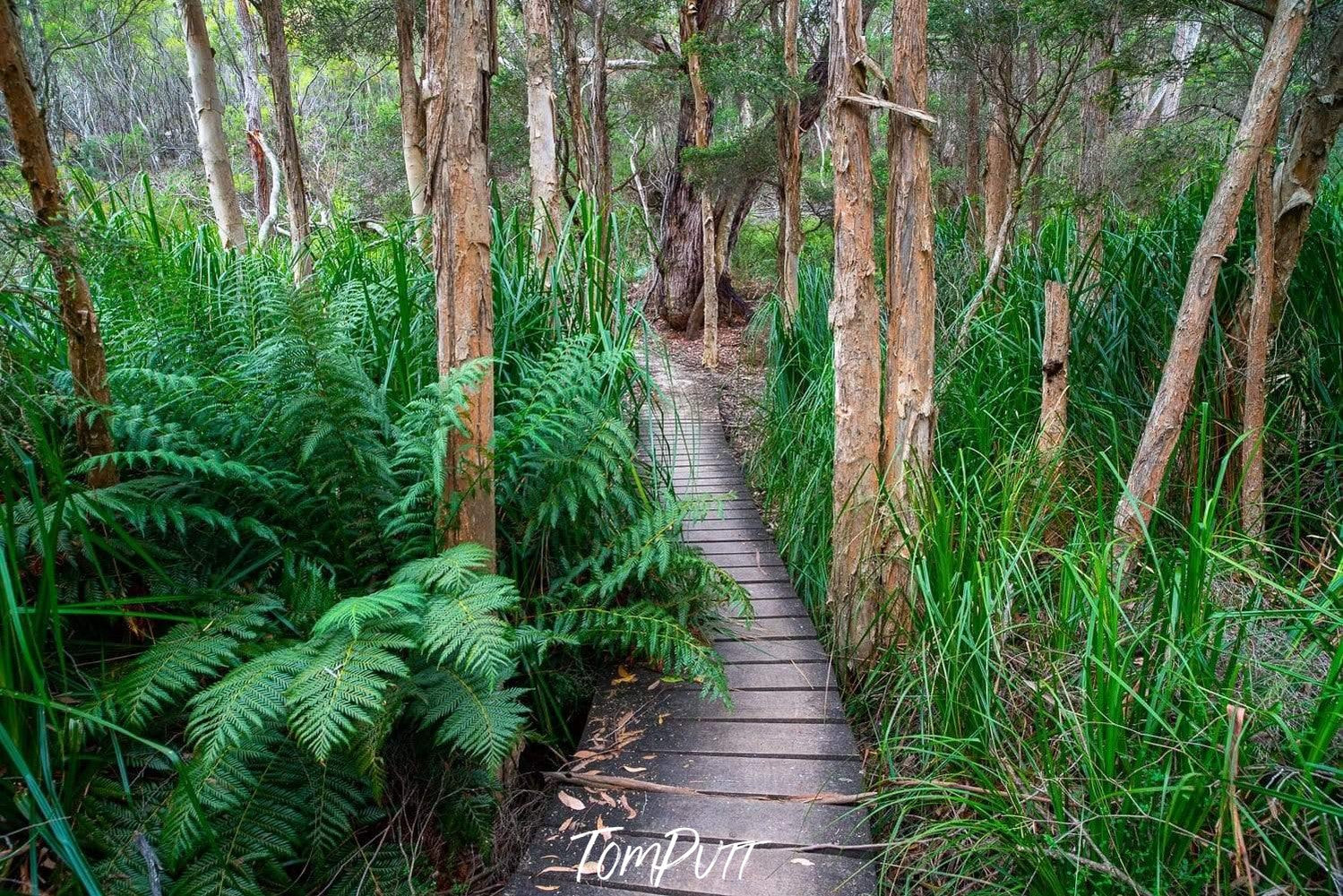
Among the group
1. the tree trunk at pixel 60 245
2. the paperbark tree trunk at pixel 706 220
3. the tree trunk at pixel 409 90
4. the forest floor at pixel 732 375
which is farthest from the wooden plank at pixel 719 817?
the paperbark tree trunk at pixel 706 220

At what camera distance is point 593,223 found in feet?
9.32

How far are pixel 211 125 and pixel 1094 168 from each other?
30.5 feet

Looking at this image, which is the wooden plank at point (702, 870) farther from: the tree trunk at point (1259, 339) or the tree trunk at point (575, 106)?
the tree trunk at point (575, 106)

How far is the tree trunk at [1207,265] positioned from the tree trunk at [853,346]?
2.80 feet

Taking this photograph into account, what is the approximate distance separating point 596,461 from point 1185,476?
2.24m

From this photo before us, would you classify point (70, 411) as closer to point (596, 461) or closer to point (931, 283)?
point (596, 461)

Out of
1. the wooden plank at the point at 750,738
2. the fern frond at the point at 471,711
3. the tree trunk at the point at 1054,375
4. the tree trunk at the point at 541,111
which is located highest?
the tree trunk at the point at 541,111

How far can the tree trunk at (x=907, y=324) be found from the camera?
99.3 inches

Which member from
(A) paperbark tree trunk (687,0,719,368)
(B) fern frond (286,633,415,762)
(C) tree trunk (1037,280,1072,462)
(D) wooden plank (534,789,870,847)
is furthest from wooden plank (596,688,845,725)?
(A) paperbark tree trunk (687,0,719,368)

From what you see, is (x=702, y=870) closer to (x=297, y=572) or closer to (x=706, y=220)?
(x=297, y=572)

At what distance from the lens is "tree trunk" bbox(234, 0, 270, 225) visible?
29.0 feet

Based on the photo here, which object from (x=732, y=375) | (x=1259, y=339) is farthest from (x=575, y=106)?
(x=1259, y=339)

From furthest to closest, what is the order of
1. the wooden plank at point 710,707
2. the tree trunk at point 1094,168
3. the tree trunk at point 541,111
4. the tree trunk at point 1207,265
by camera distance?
the tree trunk at point 541,111 < the tree trunk at point 1094,168 < the wooden plank at point 710,707 < the tree trunk at point 1207,265

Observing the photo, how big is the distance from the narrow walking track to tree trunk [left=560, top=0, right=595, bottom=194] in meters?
3.96
